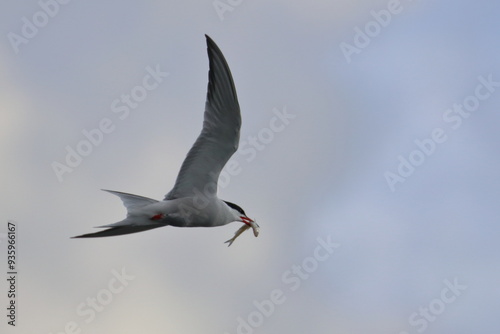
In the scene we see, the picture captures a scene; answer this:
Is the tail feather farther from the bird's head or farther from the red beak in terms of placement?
the red beak

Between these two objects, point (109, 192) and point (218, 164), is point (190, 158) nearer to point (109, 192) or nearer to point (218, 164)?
point (218, 164)

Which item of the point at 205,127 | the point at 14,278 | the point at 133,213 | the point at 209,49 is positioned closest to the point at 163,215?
the point at 133,213

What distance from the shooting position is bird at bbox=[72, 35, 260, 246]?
11.2m

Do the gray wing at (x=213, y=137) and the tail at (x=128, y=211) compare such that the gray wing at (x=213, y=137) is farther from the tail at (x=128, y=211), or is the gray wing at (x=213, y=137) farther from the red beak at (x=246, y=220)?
the red beak at (x=246, y=220)

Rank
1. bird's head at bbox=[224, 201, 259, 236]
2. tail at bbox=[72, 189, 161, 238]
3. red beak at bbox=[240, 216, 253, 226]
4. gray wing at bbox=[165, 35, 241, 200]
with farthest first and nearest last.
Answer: red beak at bbox=[240, 216, 253, 226] → bird's head at bbox=[224, 201, 259, 236] → tail at bbox=[72, 189, 161, 238] → gray wing at bbox=[165, 35, 241, 200]

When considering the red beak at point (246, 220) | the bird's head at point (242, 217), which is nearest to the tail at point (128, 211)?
the bird's head at point (242, 217)

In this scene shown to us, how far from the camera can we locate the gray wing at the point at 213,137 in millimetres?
11078

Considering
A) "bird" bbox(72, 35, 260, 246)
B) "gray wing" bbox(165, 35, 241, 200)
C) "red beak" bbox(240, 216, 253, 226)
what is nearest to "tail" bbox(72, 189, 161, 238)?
"bird" bbox(72, 35, 260, 246)

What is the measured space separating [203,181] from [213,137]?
672 mm

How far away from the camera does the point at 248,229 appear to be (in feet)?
42.5

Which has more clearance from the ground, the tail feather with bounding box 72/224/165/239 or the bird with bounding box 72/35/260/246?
the bird with bounding box 72/35/260/246

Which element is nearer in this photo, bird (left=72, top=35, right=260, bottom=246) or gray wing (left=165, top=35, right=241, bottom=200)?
gray wing (left=165, top=35, right=241, bottom=200)

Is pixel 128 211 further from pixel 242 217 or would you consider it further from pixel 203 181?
pixel 242 217

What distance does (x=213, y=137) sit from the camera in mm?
11602
